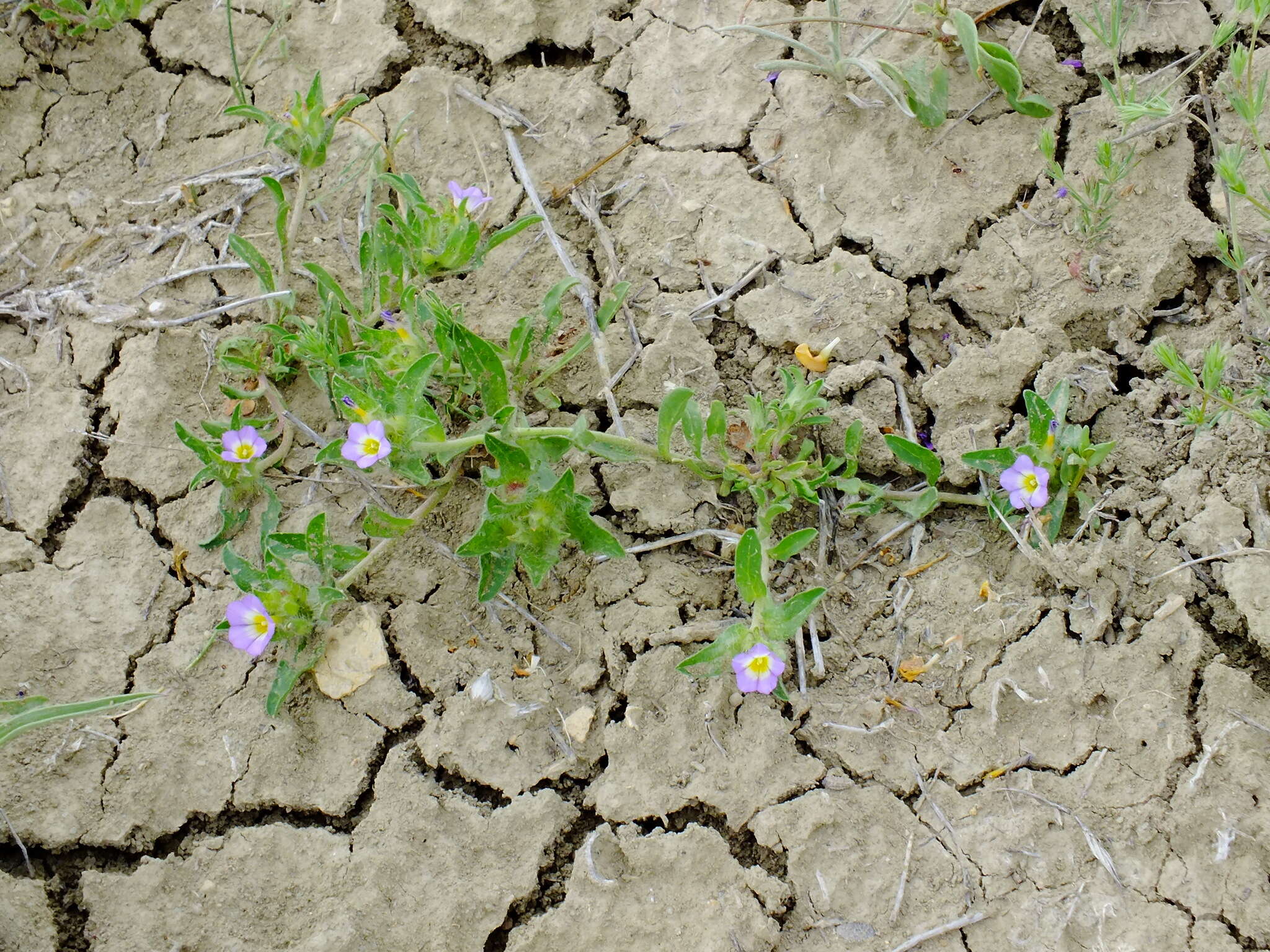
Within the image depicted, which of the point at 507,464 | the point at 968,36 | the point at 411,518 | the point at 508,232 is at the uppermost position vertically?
the point at 968,36

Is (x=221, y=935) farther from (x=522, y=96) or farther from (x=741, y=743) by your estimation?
(x=522, y=96)

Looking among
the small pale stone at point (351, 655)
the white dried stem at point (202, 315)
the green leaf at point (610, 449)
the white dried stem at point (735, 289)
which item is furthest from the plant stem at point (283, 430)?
the white dried stem at point (735, 289)

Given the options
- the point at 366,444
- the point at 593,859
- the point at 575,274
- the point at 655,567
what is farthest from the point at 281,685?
the point at 575,274

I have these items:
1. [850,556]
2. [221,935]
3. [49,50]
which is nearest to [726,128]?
[850,556]

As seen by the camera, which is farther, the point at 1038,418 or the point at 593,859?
the point at 1038,418

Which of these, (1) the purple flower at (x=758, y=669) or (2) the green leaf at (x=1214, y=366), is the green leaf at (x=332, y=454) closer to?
(1) the purple flower at (x=758, y=669)

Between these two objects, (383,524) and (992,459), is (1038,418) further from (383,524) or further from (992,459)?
(383,524)
